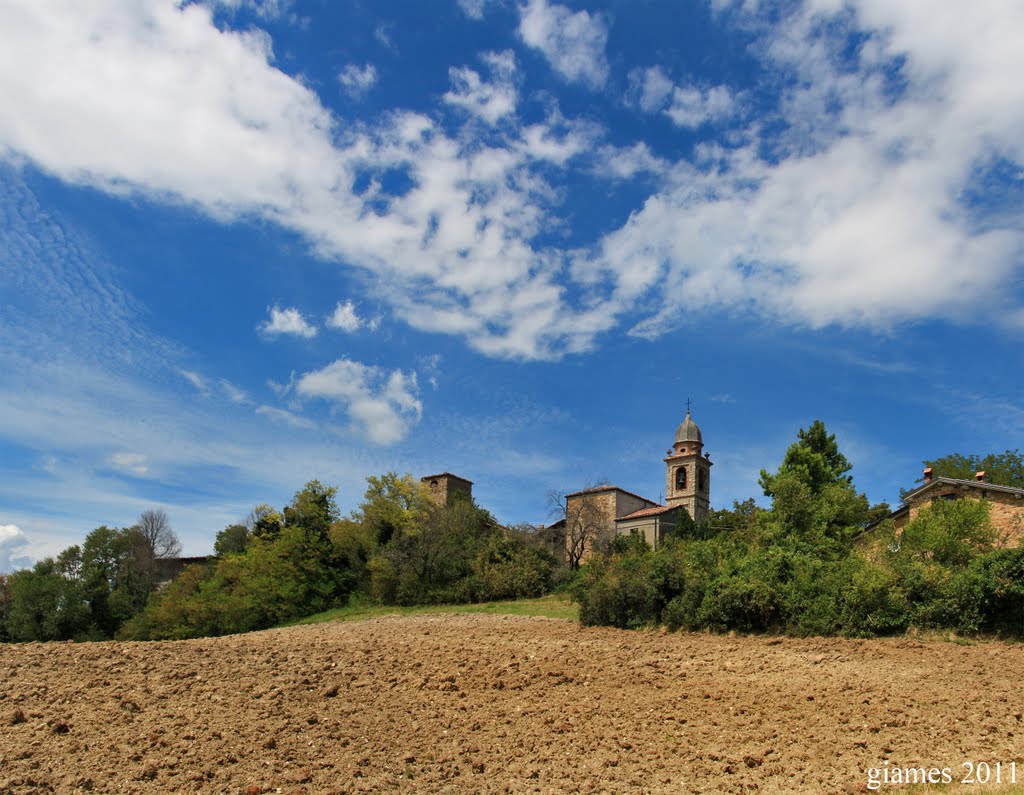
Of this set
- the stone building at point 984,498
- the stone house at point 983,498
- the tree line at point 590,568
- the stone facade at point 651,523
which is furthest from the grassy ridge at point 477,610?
the stone facade at point 651,523

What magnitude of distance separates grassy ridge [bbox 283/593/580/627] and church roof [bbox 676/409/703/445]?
75.9ft

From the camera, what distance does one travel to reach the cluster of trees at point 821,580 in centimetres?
1551

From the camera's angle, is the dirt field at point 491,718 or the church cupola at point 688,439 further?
the church cupola at point 688,439

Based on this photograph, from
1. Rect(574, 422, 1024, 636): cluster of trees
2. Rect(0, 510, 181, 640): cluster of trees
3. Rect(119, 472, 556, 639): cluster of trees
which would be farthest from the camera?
Rect(0, 510, 181, 640): cluster of trees

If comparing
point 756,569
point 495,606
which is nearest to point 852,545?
point 756,569

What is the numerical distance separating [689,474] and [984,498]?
28002 mm

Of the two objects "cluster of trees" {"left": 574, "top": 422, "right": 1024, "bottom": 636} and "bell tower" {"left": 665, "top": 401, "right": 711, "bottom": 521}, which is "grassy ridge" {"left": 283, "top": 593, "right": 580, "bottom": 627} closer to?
"cluster of trees" {"left": 574, "top": 422, "right": 1024, "bottom": 636}

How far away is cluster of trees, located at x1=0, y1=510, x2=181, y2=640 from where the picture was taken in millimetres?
42781

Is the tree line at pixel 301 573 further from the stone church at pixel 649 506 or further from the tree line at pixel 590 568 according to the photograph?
the stone church at pixel 649 506

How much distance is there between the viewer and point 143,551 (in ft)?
181

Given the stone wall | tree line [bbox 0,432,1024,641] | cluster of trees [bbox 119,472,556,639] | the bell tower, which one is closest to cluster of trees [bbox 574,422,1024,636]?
tree line [bbox 0,432,1024,641]

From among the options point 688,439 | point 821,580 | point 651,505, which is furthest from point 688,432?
point 821,580

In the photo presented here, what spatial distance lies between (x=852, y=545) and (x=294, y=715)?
20273mm

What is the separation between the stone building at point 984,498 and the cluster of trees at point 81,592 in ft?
141
